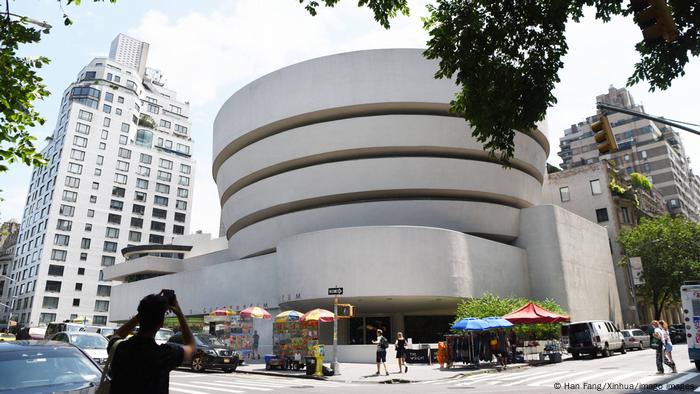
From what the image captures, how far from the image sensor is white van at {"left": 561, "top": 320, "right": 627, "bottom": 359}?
2578 centimetres

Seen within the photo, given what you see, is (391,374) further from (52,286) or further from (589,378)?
(52,286)

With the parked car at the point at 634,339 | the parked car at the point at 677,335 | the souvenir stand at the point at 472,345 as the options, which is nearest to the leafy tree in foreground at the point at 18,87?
the souvenir stand at the point at 472,345

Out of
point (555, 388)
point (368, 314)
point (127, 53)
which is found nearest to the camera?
point (555, 388)

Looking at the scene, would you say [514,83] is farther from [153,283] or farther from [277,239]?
[153,283]

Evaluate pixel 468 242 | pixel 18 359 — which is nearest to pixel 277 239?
pixel 468 242

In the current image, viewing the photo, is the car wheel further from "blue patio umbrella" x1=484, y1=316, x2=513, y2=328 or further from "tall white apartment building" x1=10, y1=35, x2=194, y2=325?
"tall white apartment building" x1=10, y1=35, x2=194, y2=325

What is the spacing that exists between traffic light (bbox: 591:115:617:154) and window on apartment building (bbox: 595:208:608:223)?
45.5m

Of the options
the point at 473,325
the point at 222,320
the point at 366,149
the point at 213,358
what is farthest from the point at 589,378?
the point at 366,149

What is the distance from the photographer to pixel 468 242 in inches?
1309

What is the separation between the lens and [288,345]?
23703 millimetres

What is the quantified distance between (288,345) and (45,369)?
1854 cm

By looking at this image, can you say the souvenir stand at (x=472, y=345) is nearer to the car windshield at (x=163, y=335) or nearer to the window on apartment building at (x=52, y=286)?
the car windshield at (x=163, y=335)

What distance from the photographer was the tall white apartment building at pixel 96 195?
74688 millimetres

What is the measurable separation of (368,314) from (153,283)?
84.2 ft
